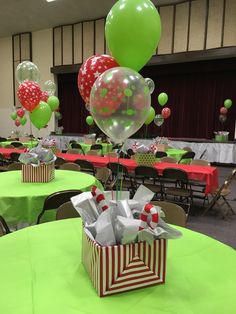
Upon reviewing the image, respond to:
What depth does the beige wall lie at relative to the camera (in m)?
12.4

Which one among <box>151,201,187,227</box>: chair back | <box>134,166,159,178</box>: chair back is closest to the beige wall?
<box>134,166,159,178</box>: chair back

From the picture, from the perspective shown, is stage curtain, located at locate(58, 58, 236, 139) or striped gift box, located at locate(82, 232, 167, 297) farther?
stage curtain, located at locate(58, 58, 236, 139)

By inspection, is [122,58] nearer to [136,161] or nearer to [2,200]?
[2,200]

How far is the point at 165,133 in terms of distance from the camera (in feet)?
38.4

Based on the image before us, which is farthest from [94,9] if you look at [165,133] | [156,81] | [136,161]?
[136,161]

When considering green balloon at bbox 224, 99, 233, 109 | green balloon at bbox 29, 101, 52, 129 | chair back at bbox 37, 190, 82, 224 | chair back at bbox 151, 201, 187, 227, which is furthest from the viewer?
green balloon at bbox 224, 99, 233, 109

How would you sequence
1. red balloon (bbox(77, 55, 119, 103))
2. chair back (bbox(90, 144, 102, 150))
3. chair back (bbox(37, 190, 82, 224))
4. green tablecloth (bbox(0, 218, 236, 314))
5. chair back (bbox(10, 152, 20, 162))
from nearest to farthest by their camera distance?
green tablecloth (bbox(0, 218, 236, 314)) → red balloon (bbox(77, 55, 119, 103)) → chair back (bbox(37, 190, 82, 224)) → chair back (bbox(10, 152, 20, 162)) → chair back (bbox(90, 144, 102, 150))

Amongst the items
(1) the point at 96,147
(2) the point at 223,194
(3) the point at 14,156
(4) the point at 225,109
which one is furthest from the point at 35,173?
(4) the point at 225,109

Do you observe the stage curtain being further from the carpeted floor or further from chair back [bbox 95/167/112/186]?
chair back [bbox 95/167/112/186]

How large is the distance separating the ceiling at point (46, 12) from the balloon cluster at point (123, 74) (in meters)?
8.23

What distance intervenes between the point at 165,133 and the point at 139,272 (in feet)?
35.3

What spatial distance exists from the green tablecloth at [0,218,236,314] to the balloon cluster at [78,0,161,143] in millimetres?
737

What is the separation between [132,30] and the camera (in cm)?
169

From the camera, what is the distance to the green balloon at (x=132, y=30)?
1690 mm
